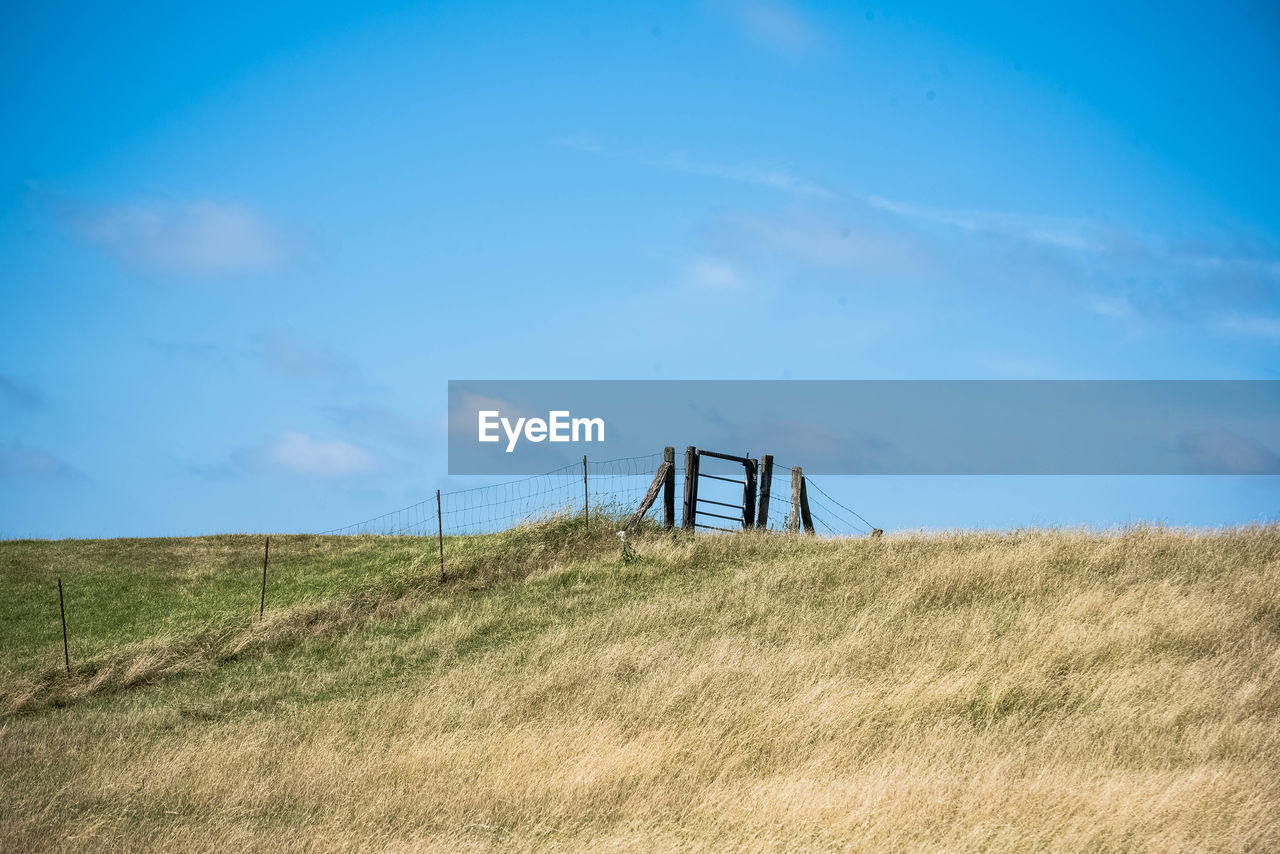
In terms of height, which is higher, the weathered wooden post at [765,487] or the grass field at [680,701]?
the weathered wooden post at [765,487]

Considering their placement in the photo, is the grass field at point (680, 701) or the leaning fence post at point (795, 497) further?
the leaning fence post at point (795, 497)

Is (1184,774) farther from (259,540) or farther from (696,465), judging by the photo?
(259,540)

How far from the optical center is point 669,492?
22.1 m

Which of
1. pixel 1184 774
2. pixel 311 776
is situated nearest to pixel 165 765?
pixel 311 776

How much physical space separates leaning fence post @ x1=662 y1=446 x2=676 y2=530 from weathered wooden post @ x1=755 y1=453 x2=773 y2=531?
7.13ft

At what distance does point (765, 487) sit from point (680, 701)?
35.9 ft

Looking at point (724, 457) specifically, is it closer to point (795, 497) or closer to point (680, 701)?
point (795, 497)

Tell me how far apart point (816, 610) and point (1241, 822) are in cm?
832

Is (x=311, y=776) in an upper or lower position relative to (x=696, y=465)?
lower

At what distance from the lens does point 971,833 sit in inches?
311

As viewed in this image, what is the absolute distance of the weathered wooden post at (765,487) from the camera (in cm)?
2284

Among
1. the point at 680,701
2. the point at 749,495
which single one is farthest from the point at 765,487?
the point at 680,701

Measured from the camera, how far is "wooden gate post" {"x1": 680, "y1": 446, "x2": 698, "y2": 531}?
22.2 m

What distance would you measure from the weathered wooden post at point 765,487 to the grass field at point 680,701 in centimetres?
155
